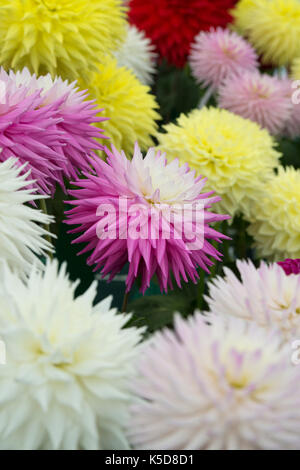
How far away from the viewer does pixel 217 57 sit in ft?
2.38

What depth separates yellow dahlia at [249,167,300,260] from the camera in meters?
0.52

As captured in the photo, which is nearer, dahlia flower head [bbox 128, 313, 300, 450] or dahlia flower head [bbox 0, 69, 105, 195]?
dahlia flower head [bbox 128, 313, 300, 450]

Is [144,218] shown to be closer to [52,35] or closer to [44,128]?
[44,128]

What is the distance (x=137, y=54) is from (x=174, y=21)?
6cm

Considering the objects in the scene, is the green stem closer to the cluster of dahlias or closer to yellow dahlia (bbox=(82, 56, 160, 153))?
the cluster of dahlias

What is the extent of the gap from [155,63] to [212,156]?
0.97 ft

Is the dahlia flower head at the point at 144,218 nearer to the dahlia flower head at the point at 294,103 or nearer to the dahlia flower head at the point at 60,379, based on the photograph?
the dahlia flower head at the point at 60,379

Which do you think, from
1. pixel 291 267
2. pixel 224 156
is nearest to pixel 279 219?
pixel 224 156

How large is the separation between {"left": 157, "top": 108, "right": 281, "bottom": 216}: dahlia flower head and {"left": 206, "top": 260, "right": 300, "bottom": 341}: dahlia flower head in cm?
22

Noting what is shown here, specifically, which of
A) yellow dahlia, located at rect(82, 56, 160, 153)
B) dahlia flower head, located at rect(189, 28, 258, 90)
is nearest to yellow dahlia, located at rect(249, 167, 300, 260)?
yellow dahlia, located at rect(82, 56, 160, 153)

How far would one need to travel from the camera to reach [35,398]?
213 millimetres

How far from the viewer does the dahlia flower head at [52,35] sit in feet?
1.57

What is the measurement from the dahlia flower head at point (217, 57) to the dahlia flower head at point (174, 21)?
0.05ft

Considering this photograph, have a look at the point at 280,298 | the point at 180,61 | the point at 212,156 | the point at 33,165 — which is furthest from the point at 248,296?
the point at 180,61
